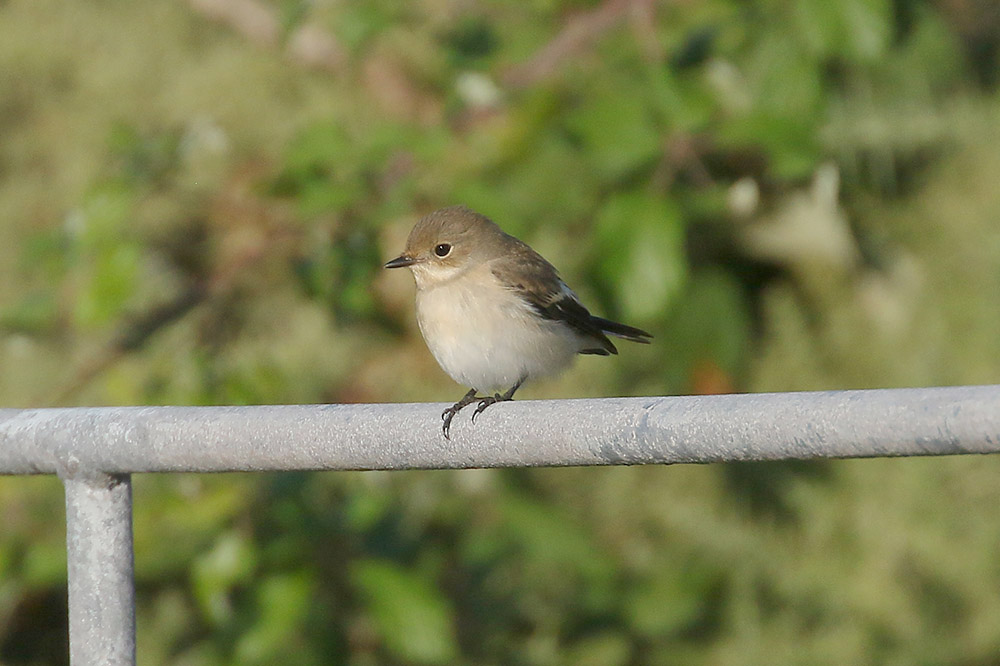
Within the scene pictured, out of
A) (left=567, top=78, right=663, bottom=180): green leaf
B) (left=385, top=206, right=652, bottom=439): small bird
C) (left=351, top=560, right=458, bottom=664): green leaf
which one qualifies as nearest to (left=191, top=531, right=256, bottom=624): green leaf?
(left=351, top=560, right=458, bottom=664): green leaf

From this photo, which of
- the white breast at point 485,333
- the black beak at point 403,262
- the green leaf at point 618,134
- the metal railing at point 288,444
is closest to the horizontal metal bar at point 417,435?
the metal railing at point 288,444

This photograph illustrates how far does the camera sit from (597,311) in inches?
187

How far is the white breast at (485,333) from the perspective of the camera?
326 centimetres

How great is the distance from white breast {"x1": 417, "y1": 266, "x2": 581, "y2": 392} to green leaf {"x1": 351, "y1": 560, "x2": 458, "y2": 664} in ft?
2.05

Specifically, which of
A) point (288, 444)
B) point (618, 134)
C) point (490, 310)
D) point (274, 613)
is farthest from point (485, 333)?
point (288, 444)

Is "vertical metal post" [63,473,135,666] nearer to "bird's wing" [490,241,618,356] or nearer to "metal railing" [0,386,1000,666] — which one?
"metal railing" [0,386,1000,666]

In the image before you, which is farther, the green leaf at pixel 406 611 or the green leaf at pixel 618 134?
the green leaf at pixel 618 134

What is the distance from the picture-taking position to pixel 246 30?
21.4 feet

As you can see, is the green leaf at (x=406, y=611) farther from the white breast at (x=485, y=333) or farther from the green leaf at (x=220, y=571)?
the white breast at (x=485, y=333)

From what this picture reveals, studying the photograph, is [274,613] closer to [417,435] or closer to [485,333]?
[485,333]

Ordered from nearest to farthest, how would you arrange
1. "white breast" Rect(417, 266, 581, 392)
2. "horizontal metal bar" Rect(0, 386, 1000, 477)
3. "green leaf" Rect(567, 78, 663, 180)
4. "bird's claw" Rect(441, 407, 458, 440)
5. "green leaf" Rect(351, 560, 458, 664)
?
"horizontal metal bar" Rect(0, 386, 1000, 477)
"bird's claw" Rect(441, 407, 458, 440)
"white breast" Rect(417, 266, 581, 392)
"green leaf" Rect(351, 560, 458, 664)
"green leaf" Rect(567, 78, 663, 180)

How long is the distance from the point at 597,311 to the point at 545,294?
3.90 feet

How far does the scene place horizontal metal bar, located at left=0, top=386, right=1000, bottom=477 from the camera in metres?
1.44

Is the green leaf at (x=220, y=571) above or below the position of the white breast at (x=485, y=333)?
below
